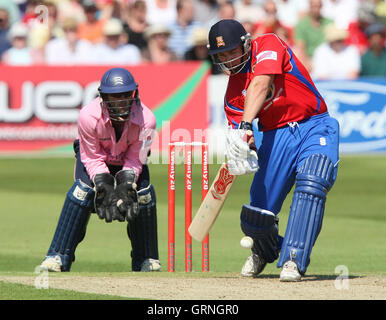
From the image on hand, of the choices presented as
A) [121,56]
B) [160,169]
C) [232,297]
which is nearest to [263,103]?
[232,297]

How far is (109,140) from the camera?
26.5 ft

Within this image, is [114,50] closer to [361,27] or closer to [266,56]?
[361,27]

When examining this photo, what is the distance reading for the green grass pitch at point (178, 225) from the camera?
A: 934 centimetres

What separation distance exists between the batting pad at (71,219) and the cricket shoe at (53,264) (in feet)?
0.12

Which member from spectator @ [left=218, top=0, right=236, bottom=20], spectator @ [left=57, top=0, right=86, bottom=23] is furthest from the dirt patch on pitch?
spectator @ [left=57, top=0, right=86, bottom=23]

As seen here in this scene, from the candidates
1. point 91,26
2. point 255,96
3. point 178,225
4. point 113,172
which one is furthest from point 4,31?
point 255,96

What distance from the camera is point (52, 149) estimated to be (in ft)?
55.8

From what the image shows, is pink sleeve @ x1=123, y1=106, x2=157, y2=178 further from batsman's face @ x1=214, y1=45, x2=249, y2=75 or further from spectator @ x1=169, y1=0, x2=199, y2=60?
spectator @ x1=169, y1=0, x2=199, y2=60

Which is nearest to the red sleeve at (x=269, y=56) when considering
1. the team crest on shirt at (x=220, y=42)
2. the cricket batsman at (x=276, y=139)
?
the cricket batsman at (x=276, y=139)

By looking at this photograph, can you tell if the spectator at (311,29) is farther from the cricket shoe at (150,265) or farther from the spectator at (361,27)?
the cricket shoe at (150,265)

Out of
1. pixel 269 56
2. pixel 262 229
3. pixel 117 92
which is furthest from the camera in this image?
pixel 117 92

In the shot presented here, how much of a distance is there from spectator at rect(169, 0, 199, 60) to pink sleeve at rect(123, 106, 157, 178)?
10894 mm

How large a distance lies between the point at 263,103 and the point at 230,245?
384 cm

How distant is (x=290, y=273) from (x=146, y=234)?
2064 millimetres
